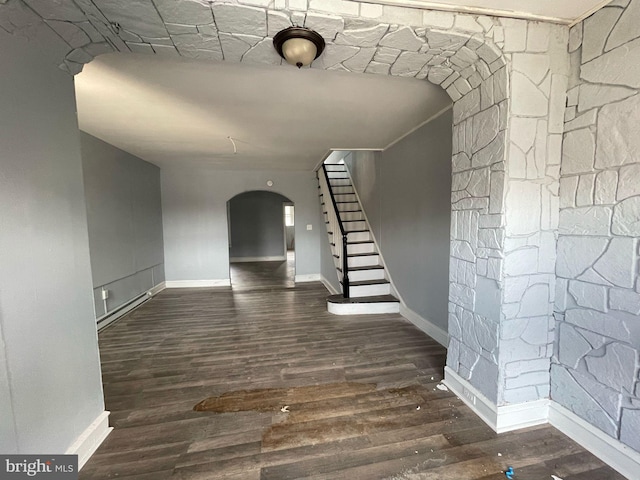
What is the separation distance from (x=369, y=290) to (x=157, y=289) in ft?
13.5

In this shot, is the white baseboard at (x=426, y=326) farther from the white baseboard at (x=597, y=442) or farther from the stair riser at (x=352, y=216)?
the stair riser at (x=352, y=216)

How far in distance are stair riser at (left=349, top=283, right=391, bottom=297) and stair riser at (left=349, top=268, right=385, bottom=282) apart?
0.22 m

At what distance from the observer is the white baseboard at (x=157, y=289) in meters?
4.73

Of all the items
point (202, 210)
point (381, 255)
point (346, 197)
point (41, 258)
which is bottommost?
point (381, 255)

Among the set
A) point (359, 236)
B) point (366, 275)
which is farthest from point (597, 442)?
point (359, 236)

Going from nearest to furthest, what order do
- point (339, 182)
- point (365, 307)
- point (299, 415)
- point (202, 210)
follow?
point (299, 415)
point (365, 307)
point (202, 210)
point (339, 182)

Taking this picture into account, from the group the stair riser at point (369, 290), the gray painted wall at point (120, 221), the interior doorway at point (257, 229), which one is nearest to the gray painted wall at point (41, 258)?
the gray painted wall at point (120, 221)

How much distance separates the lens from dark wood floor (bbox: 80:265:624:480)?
55.0 inches

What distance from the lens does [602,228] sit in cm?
137

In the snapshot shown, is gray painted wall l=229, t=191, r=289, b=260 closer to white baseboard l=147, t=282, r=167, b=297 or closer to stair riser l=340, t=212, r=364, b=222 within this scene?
white baseboard l=147, t=282, r=167, b=297

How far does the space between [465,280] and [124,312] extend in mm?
4524

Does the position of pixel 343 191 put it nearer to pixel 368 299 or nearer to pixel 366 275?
pixel 366 275

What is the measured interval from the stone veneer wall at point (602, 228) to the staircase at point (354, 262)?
2.31 meters

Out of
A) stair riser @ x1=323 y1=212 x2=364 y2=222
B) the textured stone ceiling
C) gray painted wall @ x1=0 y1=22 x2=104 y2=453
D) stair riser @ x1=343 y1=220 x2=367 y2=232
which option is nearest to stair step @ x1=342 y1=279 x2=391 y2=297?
stair riser @ x1=343 y1=220 x2=367 y2=232
